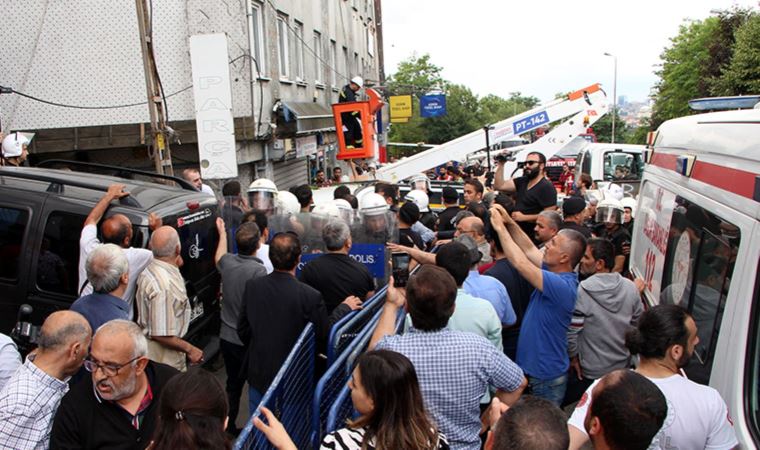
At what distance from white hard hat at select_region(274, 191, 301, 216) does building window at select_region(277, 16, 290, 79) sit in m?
9.77

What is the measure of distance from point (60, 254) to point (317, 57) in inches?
646

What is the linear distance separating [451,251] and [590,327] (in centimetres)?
122

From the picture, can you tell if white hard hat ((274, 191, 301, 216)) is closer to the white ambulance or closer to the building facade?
the white ambulance

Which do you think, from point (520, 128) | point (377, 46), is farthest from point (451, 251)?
point (377, 46)

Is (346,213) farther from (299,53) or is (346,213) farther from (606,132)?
(606,132)

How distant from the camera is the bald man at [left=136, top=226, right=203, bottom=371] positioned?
4230mm

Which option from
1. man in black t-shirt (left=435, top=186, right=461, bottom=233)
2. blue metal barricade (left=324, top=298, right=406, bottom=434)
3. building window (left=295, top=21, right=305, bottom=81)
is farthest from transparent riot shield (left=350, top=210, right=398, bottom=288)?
building window (left=295, top=21, right=305, bottom=81)

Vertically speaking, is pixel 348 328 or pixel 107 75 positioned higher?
pixel 107 75

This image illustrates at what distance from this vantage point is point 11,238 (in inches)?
192

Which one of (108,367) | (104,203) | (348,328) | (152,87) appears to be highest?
(152,87)

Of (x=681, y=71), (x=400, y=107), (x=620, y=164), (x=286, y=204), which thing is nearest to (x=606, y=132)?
(x=681, y=71)

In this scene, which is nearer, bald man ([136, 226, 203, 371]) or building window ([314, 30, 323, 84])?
bald man ([136, 226, 203, 371])

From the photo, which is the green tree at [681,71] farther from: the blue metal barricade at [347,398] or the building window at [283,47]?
the blue metal barricade at [347,398]

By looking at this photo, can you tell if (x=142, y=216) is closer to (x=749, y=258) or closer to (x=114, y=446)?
(x=114, y=446)
